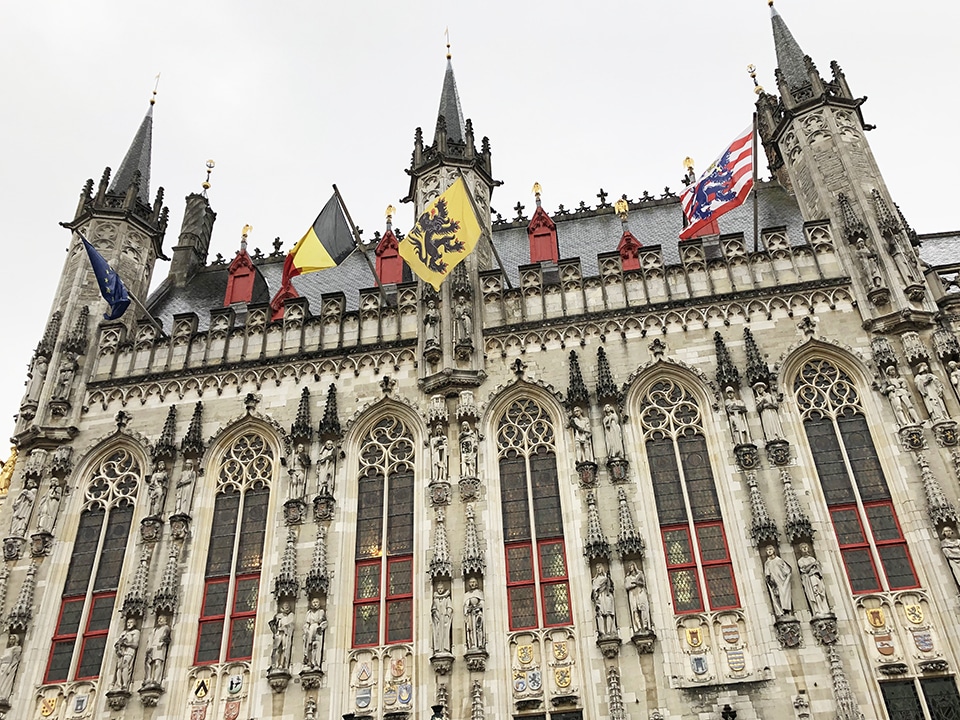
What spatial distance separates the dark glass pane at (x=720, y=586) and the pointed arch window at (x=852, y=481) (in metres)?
2.37

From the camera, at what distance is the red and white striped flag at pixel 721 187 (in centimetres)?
2147

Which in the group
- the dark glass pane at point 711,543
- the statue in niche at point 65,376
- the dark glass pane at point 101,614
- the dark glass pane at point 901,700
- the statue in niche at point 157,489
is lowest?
the dark glass pane at point 901,700

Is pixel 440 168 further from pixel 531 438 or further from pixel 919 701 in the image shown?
pixel 919 701

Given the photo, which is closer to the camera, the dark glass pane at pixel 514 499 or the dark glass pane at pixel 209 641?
the dark glass pane at pixel 209 641

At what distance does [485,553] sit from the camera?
17938mm

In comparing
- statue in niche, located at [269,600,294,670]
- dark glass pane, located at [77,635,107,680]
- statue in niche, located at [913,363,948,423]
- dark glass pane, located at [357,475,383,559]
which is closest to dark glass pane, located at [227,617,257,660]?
statue in niche, located at [269,600,294,670]

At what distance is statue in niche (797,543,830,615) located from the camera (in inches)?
633

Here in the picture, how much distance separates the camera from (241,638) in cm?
1806

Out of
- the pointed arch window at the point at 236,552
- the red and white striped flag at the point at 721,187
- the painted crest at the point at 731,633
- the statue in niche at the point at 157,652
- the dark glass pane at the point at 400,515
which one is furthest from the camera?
the red and white striped flag at the point at 721,187

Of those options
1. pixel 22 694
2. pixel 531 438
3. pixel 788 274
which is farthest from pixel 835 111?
pixel 22 694

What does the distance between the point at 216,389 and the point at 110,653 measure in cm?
695

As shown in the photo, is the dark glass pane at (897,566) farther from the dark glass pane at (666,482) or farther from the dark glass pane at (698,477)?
the dark glass pane at (666,482)

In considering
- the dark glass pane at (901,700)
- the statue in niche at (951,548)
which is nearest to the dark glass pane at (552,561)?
the dark glass pane at (901,700)

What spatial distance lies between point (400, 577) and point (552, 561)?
3.48 meters
